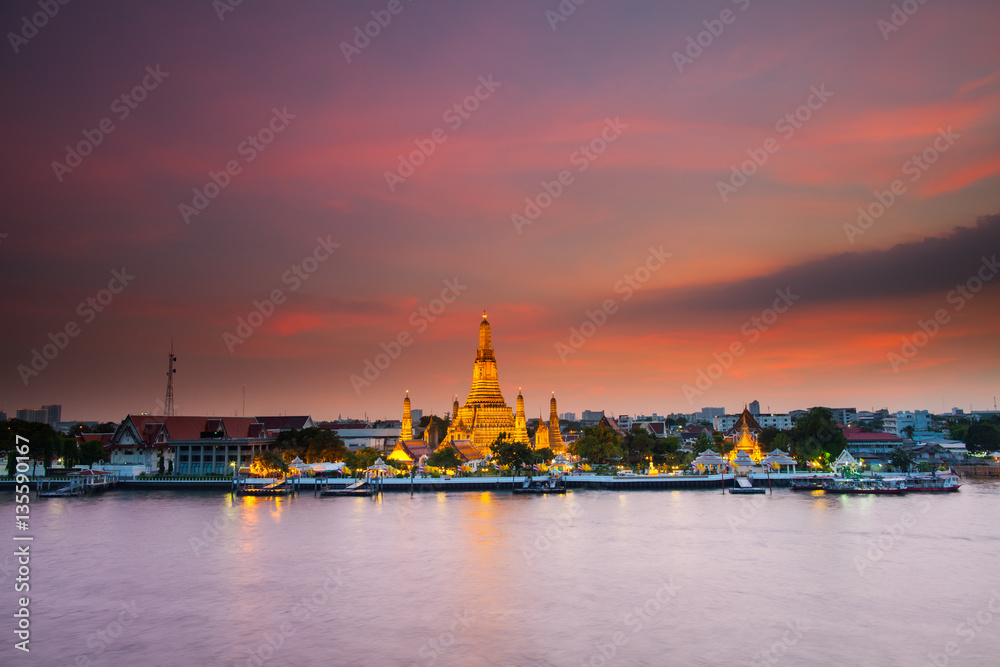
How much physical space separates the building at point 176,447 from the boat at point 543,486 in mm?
31192

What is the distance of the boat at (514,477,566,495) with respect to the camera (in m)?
66.6

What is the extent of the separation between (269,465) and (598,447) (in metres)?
33.6

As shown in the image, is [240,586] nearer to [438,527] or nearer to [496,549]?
[496,549]

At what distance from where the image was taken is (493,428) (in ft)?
288

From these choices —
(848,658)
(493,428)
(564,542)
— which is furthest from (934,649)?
(493,428)

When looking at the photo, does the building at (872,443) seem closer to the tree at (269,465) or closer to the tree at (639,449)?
the tree at (639,449)

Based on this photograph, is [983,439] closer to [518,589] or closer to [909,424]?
[909,424]

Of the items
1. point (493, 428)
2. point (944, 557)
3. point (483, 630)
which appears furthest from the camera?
point (493, 428)

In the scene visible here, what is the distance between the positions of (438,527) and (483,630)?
68.2 feet

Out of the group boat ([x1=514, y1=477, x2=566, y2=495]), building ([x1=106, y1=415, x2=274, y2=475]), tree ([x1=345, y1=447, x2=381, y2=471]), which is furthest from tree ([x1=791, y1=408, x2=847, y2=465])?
building ([x1=106, y1=415, x2=274, y2=475])

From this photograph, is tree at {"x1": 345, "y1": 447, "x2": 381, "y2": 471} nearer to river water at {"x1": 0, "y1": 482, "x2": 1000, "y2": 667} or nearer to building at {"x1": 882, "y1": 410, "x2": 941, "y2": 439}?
river water at {"x1": 0, "y1": 482, "x2": 1000, "y2": 667}

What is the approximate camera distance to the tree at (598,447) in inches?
3238

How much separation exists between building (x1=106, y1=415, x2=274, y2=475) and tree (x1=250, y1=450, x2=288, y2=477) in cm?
448

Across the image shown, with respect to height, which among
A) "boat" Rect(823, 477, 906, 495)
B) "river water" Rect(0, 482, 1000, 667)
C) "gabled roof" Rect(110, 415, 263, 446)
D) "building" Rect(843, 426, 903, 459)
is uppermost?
"gabled roof" Rect(110, 415, 263, 446)
